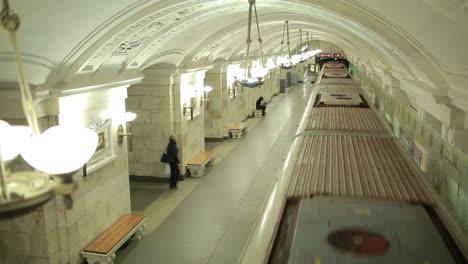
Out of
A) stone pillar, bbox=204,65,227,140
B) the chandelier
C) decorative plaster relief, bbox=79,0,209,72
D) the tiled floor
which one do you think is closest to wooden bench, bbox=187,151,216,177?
the tiled floor

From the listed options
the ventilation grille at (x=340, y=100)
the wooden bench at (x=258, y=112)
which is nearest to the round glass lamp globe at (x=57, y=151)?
the ventilation grille at (x=340, y=100)

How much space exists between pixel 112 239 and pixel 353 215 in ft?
17.1

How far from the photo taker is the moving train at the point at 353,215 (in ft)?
8.45

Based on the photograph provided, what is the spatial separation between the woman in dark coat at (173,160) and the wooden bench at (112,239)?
2.61 metres

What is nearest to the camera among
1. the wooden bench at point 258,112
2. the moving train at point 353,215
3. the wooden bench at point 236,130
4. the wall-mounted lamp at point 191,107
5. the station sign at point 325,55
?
the moving train at point 353,215

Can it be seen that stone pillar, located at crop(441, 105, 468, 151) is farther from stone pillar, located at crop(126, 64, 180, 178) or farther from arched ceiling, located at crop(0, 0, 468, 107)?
stone pillar, located at crop(126, 64, 180, 178)

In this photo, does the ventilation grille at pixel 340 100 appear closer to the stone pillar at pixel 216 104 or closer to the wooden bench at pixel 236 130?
the stone pillar at pixel 216 104

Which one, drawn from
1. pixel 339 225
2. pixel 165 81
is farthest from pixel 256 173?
pixel 339 225

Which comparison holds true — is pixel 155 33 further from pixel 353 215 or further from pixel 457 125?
pixel 353 215

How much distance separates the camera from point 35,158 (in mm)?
1798

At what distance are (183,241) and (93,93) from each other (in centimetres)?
320

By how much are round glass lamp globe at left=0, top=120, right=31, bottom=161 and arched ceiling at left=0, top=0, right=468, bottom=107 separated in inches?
83.0

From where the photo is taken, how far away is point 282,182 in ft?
12.8

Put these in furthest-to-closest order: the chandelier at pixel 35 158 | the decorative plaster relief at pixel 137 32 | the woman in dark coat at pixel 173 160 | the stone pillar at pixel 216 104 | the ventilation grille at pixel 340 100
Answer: the stone pillar at pixel 216 104 < the woman in dark coat at pixel 173 160 < the ventilation grille at pixel 340 100 < the decorative plaster relief at pixel 137 32 < the chandelier at pixel 35 158
